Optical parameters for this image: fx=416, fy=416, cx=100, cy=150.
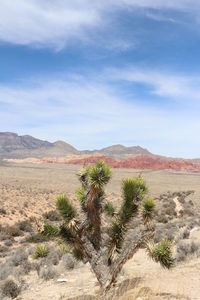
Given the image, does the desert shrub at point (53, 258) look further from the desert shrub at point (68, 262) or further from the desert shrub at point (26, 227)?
the desert shrub at point (26, 227)

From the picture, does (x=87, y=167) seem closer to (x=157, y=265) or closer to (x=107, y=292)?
(x=107, y=292)

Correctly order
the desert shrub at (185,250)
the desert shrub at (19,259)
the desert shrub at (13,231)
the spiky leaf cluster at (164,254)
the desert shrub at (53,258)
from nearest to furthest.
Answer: the spiky leaf cluster at (164,254) < the desert shrub at (185,250) < the desert shrub at (53,258) < the desert shrub at (19,259) < the desert shrub at (13,231)

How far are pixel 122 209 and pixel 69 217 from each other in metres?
1.26

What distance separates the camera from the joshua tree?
9.61 metres

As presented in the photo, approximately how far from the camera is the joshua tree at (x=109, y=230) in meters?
9.61

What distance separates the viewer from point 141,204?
989cm

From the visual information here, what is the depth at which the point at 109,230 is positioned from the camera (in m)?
10.2

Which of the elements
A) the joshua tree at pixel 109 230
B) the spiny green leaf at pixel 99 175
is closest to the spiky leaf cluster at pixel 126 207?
the joshua tree at pixel 109 230

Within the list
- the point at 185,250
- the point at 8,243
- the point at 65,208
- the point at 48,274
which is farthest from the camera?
the point at 8,243

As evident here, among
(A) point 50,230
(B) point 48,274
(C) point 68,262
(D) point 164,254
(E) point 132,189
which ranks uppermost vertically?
(E) point 132,189

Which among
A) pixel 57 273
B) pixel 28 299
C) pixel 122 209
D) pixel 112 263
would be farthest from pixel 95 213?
pixel 57 273

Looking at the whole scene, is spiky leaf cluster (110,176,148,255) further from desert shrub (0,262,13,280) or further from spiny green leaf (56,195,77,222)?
desert shrub (0,262,13,280)

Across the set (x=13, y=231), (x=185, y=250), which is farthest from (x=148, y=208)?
(x=13, y=231)

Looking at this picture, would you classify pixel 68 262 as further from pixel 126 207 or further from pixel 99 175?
pixel 99 175
